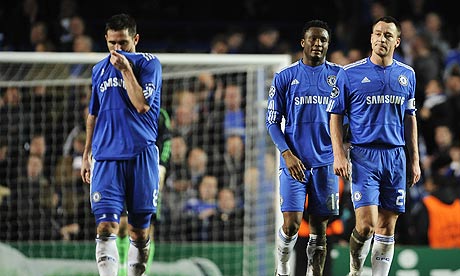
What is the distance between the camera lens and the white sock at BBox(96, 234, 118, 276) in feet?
23.8

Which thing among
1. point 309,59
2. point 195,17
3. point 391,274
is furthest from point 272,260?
point 195,17

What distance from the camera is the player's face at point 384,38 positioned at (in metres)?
7.27

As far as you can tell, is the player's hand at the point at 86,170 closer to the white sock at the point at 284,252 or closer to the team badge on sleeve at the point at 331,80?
the white sock at the point at 284,252

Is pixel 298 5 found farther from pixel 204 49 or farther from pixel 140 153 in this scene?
pixel 140 153

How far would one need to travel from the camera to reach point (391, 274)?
11.4m

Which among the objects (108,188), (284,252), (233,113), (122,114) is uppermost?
(233,113)

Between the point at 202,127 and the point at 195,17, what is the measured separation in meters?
4.04

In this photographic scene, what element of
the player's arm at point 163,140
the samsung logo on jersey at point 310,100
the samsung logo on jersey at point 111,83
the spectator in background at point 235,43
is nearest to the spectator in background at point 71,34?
the spectator in background at point 235,43

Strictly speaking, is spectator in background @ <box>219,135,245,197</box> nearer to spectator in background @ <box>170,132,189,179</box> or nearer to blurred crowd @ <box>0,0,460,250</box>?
blurred crowd @ <box>0,0,460,250</box>

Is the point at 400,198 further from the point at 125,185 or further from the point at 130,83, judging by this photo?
the point at 130,83

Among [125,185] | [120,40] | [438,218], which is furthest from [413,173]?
[438,218]

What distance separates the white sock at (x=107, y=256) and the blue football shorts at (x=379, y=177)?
186cm

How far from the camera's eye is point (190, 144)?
487 inches

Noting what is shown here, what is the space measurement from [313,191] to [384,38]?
130cm
